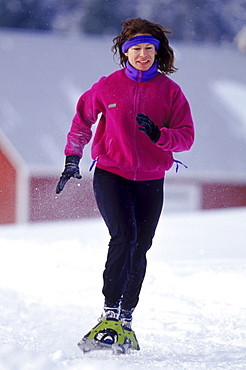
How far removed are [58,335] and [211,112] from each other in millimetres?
11784

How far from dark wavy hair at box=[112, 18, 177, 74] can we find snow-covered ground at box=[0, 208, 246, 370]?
1691 millimetres

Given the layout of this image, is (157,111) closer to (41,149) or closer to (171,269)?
(171,269)

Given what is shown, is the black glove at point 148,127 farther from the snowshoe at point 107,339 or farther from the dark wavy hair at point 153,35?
the snowshoe at point 107,339

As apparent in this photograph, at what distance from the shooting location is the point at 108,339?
3654mm

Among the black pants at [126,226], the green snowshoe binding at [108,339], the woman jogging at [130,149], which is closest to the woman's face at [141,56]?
the woman jogging at [130,149]

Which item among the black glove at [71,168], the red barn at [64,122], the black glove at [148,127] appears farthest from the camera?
the red barn at [64,122]

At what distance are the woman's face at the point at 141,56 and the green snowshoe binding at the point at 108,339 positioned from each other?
4.74ft

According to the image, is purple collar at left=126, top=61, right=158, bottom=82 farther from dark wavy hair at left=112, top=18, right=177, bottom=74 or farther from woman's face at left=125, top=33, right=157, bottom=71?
dark wavy hair at left=112, top=18, right=177, bottom=74

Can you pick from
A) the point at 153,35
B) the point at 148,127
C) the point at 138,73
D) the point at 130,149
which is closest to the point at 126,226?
the point at 130,149

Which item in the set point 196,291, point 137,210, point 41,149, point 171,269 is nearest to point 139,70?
point 137,210

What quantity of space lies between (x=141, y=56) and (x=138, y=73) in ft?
0.33

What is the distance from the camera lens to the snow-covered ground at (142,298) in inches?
143

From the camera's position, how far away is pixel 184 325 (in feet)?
15.5

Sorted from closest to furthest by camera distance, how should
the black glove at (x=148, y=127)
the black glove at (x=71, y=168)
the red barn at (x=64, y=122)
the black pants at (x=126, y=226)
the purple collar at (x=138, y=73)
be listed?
1. the black glove at (x=148, y=127)
2. the black pants at (x=126, y=226)
3. the purple collar at (x=138, y=73)
4. the black glove at (x=71, y=168)
5. the red barn at (x=64, y=122)
